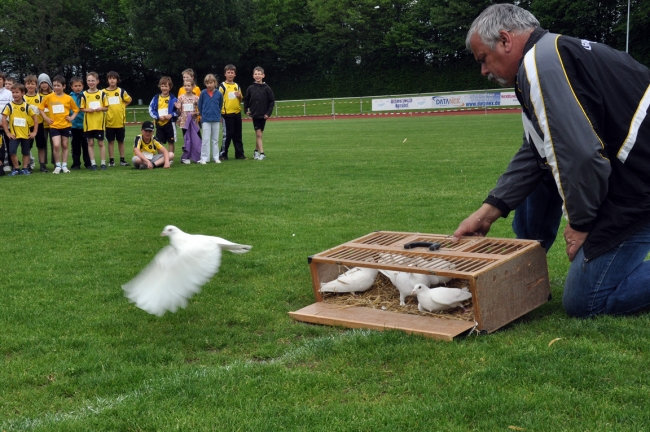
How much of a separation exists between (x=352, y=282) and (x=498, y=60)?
1877 millimetres

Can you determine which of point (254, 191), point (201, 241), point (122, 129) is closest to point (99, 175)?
point (122, 129)

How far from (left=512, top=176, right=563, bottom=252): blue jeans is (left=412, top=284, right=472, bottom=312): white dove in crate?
35.9 inches

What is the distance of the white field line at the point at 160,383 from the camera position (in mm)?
3275

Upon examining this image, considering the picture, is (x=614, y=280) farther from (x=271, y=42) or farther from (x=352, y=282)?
(x=271, y=42)

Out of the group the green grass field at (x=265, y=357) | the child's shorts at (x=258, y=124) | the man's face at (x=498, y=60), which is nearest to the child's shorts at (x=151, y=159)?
the child's shorts at (x=258, y=124)

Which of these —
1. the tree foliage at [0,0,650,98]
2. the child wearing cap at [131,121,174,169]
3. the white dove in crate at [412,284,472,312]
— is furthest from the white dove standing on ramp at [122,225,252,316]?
the tree foliage at [0,0,650,98]

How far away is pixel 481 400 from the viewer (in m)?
3.25

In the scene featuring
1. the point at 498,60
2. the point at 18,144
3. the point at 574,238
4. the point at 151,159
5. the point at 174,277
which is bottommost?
the point at 174,277

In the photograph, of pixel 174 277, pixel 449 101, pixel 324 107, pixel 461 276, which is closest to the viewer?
pixel 461 276

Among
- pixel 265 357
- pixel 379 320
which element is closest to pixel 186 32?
pixel 379 320

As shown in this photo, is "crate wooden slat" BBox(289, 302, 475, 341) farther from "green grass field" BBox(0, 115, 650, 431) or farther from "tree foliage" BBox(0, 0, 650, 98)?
"tree foliage" BBox(0, 0, 650, 98)

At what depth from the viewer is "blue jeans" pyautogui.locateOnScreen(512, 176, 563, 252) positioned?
5.07 m

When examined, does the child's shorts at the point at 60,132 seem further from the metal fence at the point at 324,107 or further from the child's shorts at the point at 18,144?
the metal fence at the point at 324,107

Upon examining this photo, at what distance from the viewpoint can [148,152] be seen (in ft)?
53.3
